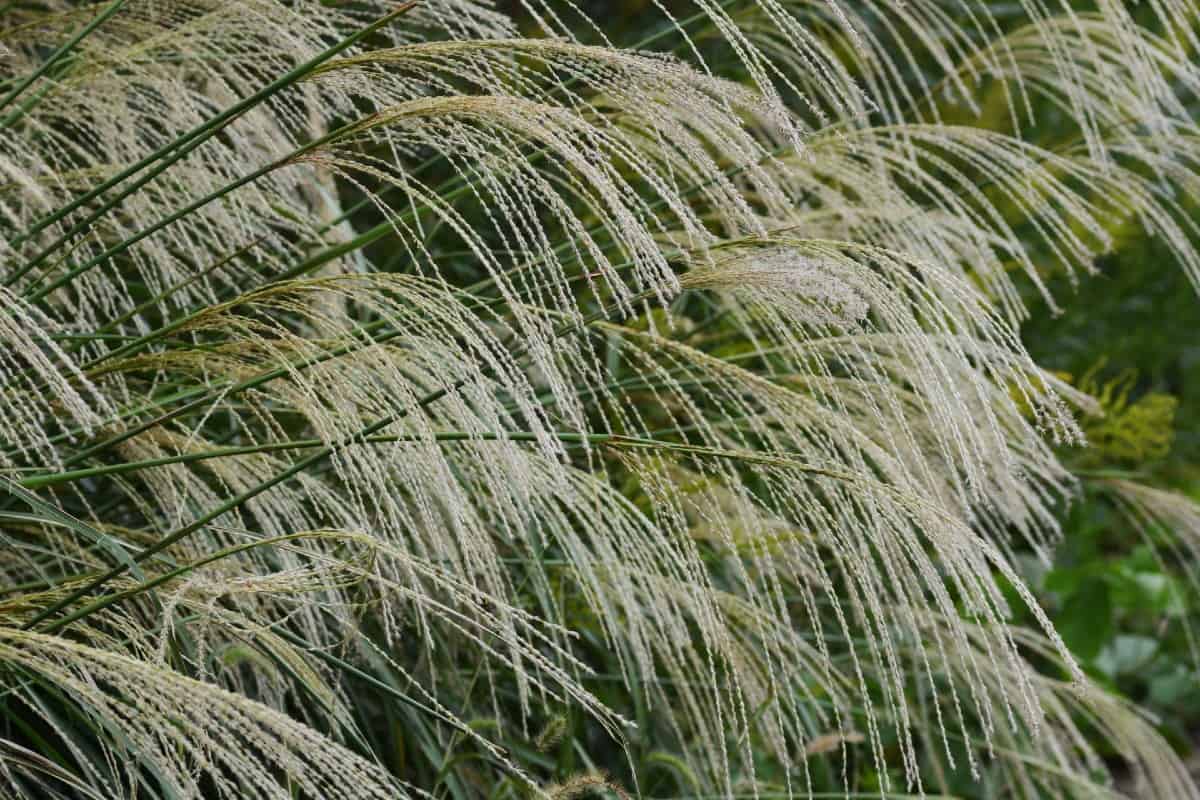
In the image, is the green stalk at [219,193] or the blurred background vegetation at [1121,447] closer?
the green stalk at [219,193]

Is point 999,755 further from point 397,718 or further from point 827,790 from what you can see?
point 397,718

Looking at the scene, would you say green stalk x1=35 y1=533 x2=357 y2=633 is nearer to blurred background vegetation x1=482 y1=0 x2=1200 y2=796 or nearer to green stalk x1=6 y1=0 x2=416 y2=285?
green stalk x1=6 y1=0 x2=416 y2=285

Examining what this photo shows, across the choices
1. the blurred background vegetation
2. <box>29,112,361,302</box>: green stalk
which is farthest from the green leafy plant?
the blurred background vegetation

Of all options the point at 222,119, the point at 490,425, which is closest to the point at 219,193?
the point at 222,119

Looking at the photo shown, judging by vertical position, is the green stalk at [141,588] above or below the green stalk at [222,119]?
below

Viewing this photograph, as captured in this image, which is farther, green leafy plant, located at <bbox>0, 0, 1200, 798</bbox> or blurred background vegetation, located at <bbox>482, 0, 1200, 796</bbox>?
blurred background vegetation, located at <bbox>482, 0, 1200, 796</bbox>

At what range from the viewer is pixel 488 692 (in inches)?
77.5

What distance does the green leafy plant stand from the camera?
1.16m

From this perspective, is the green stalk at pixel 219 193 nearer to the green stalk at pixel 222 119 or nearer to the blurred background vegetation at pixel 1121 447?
the green stalk at pixel 222 119

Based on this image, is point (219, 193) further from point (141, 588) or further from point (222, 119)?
point (141, 588)

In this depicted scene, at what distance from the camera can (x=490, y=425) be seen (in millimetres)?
1234

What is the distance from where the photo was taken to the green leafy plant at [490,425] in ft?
3.81

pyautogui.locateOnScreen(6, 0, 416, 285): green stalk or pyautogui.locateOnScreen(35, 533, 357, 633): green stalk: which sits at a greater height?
pyautogui.locateOnScreen(6, 0, 416, 285): green stalk

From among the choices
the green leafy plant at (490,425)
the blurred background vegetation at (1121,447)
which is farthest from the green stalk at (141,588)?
the blurred background vegetation at (1121,447)
